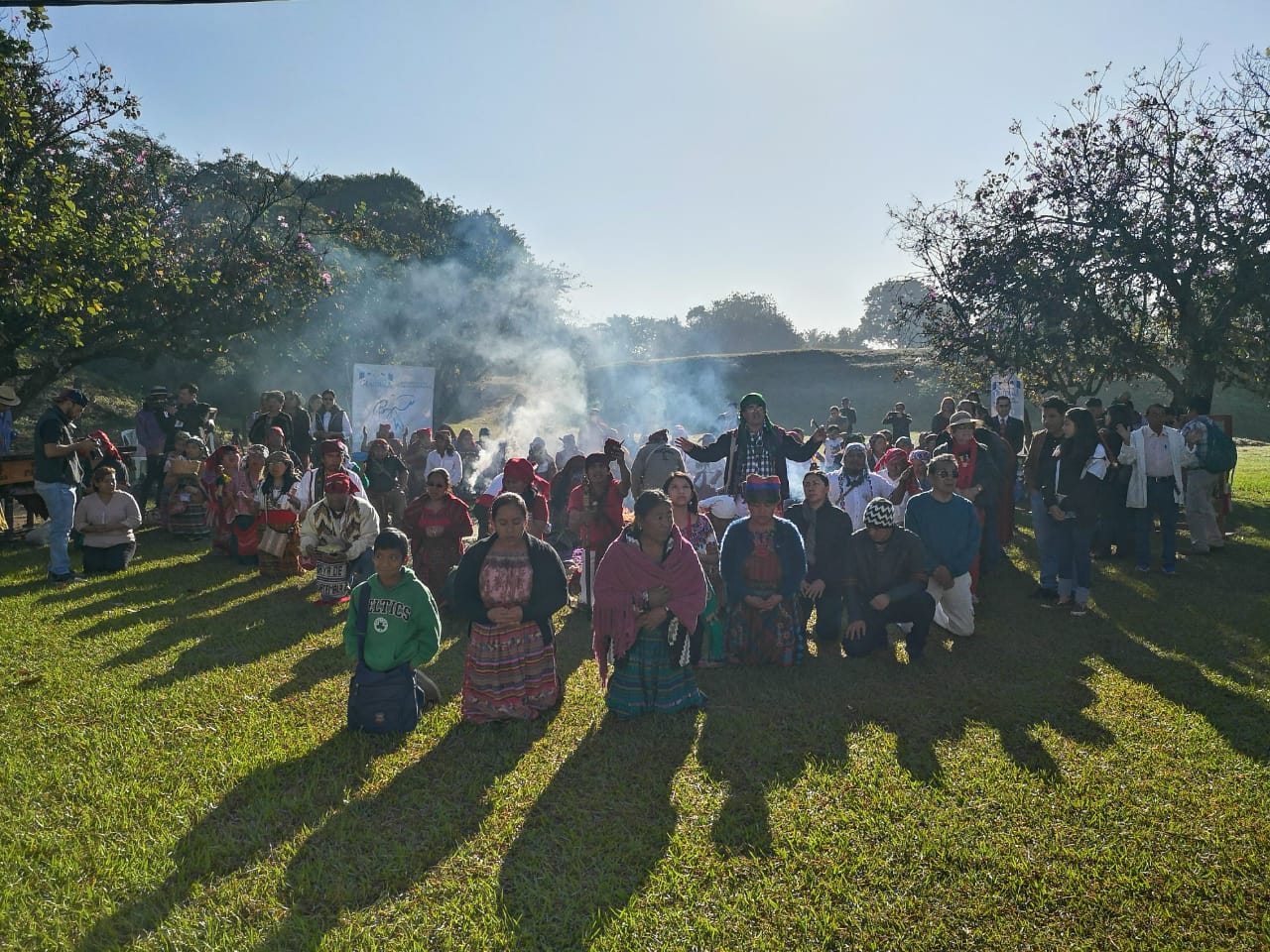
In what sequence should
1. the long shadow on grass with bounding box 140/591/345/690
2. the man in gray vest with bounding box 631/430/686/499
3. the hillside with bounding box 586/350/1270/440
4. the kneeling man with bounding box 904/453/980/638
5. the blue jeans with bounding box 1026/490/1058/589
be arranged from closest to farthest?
the long shadow on grass with bounding box 140/591/345/690, the kneeling man with bounding box 904/453/980/638, the man in gray vest with bounding box 631/430/686/499, the blue jeans with bounding box 1026/490/1058/589, the hillside with bounding box 586/350/1270/440

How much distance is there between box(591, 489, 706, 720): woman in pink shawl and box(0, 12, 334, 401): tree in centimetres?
851

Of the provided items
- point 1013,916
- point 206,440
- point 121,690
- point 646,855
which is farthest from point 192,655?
point 206,440

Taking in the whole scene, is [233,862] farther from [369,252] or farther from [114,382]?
[114,382]

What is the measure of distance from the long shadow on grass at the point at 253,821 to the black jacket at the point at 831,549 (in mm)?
3687

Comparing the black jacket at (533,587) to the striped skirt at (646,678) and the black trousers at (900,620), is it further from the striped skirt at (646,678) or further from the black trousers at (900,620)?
the black trousers at (900,620)

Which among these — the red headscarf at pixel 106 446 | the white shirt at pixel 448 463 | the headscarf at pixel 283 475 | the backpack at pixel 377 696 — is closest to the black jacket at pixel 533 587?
the backpack at pixel 377 696

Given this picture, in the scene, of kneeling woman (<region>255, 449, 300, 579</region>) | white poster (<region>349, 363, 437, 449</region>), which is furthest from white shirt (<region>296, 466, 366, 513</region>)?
white poster (<region>349, 363, 437, 449</region>)

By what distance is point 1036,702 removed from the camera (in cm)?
539

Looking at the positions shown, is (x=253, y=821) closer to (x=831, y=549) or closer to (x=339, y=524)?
(x=339, y=524)

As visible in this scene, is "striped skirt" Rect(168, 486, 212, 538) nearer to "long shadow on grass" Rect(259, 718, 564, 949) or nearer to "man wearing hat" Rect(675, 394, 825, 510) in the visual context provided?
"man wearing hat" Rect(675, 394, 825, 510)

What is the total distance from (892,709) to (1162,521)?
615 cm

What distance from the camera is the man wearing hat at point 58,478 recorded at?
343 inches

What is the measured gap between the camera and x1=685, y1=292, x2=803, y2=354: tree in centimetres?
8875

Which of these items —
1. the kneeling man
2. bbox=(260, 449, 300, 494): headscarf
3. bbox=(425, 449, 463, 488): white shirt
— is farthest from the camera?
bbox=(425, 449, 463, 488): white shirt
